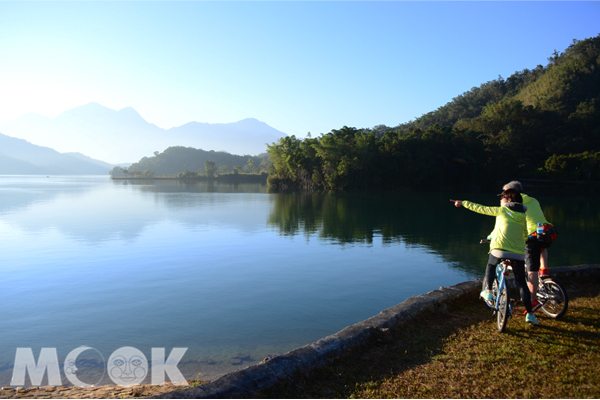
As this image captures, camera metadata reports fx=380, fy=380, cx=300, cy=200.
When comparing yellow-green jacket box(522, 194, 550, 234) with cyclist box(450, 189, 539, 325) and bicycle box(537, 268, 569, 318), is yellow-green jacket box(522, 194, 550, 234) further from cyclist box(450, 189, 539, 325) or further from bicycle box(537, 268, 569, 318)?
bicycle box(537, 268, 569, 318)

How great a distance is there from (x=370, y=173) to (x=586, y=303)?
49174mm

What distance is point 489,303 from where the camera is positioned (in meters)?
4.39

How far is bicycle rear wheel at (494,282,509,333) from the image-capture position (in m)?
3.98

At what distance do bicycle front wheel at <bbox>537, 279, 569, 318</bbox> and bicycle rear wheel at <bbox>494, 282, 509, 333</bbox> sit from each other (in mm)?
727

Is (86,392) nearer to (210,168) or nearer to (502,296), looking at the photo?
(502,296)

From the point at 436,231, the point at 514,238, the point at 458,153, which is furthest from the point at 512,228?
the point at 458,153

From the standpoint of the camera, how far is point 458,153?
52375 mm

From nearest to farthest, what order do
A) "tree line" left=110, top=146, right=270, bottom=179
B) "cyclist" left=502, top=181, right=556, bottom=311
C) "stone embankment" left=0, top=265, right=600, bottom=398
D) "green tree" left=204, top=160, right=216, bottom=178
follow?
"stone embankment" left=0, top=265, right=600, bottom=398 < "cyclist" left=502, top=181, right=556, bottom=311 < "green tree" left=204, top=160, right=216, bottom=178 < "tree line" left=110, top=146, right=270, bottom=179

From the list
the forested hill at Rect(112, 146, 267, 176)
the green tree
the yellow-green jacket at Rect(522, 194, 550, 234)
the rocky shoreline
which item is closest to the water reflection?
the yellow-green jacket at Rect(522, 194, 550, 234)

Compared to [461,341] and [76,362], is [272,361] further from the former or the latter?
[76,362]

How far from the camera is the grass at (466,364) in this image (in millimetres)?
2922

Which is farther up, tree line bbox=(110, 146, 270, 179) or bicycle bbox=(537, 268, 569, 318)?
tree line bbox=(110, 146, 270, 179)

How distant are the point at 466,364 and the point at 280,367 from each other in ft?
5.33

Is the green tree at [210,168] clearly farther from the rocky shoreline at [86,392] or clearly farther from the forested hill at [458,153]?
the rocky shoreline at [86,392]
